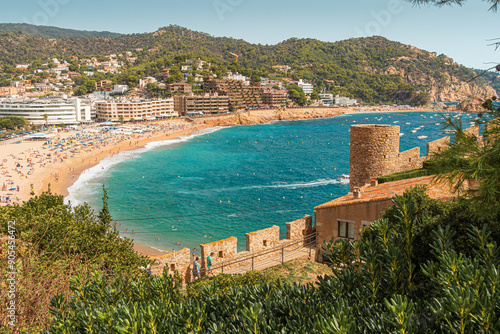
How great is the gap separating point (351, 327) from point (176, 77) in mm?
135114

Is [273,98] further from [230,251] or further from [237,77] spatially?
[230,251]

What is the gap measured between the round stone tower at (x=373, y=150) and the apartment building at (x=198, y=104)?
94.9m

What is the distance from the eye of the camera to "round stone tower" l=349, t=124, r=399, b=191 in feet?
43.7

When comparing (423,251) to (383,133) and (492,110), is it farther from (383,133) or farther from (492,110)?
(383,133)

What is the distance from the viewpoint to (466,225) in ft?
18.5

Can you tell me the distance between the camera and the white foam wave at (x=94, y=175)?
34375 mm

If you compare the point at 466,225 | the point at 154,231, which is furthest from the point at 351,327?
the point at 154,231

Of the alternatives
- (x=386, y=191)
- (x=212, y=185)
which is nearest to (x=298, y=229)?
(x=386, y=191)

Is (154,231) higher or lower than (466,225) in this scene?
lower

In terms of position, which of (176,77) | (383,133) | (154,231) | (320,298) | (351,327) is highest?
(176,77)

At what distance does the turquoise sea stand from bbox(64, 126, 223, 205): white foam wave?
0.09 meters

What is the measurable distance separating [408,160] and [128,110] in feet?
296

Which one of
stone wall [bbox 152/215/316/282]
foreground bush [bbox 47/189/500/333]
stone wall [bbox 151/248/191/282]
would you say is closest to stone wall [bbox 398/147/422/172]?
stone wall [bbox 152/215/316/282]

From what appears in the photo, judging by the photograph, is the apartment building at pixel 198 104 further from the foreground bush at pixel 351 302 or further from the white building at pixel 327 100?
the foreground bush at pixel 351 302
